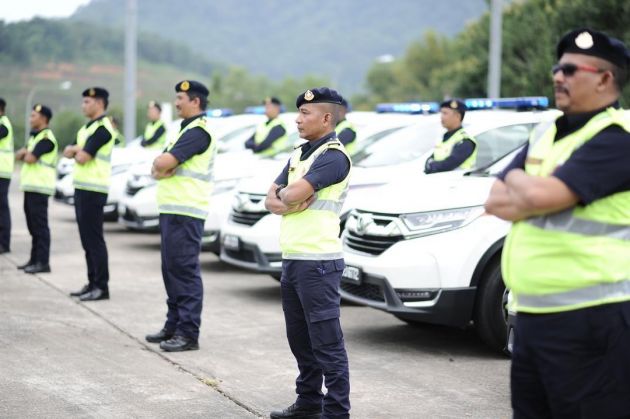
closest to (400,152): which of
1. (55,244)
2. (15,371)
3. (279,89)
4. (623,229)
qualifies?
(15,371)

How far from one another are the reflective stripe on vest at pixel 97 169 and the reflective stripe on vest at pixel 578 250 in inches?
249

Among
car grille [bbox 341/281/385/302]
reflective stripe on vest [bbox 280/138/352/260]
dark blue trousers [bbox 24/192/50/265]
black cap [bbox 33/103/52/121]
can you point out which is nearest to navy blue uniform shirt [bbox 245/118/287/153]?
black cap [bbox 33/103/52/121]

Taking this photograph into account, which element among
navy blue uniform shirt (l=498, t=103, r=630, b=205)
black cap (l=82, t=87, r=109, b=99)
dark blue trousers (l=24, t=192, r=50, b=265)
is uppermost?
black cap (l=82, t=87, r=109, b=99)

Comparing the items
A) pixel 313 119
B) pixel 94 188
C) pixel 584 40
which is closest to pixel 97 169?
pixel 94 188

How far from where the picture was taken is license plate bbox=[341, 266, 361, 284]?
22.9 ft

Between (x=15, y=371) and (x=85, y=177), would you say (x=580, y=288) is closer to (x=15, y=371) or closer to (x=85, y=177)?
(x=15, y=371)

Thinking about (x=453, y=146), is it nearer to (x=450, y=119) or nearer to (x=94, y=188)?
(x=450, y=119)

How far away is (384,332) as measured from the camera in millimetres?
7844

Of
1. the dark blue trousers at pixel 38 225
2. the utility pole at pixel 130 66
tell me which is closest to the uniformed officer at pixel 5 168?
the dark blue trousers at pixel 38 225

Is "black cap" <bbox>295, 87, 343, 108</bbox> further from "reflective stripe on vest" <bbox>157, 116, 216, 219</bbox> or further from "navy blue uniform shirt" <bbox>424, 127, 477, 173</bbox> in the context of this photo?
"navy blue uniform shirt" <bbox>424, 127, 477, 173</bbox>

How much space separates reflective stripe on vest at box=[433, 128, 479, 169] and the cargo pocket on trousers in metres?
Result: 3.90

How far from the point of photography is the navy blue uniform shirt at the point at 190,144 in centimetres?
702

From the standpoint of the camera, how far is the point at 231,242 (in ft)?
30.8

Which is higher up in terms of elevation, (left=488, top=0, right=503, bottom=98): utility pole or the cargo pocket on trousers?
(left=488, top=0, right=503, bottom=98): utility pole
